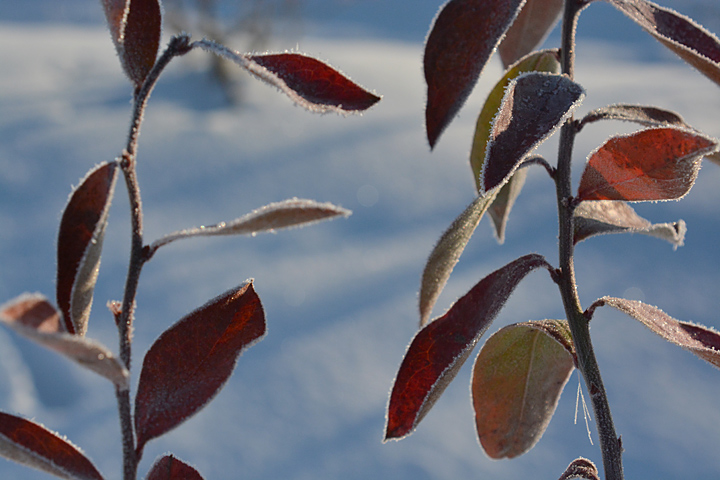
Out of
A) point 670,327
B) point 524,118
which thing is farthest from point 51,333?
point 670,327

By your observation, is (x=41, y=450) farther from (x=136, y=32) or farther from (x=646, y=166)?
(x=646, y=166)

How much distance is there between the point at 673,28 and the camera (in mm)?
358

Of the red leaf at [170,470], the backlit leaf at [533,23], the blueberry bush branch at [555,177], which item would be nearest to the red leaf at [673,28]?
the blueberry bush branch at [555,177]

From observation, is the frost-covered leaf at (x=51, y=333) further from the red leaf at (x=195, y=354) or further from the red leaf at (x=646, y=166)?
the red leaf at (x=646, y=166)

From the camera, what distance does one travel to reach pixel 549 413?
0.45 metres

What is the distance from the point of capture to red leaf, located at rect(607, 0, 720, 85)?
0.34 metres

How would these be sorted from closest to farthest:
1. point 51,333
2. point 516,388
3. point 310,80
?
point 51,333, point 310,80, point 516,388

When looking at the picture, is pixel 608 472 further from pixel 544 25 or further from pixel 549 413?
pixel 544 25

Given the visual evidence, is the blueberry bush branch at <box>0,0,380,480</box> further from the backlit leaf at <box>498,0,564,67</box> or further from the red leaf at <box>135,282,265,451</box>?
the backlit leaf at <box>498,0,564,67</box>

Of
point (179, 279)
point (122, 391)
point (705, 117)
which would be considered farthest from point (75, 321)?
point (705, 117)

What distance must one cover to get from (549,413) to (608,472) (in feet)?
0.34

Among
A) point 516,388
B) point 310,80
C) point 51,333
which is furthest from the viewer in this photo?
point 516,388

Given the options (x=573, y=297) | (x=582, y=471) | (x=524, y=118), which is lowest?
(x=582, y=471)

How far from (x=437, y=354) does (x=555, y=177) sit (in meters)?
0.13
